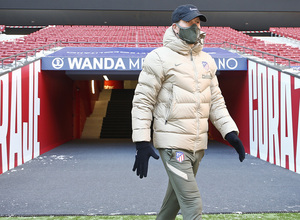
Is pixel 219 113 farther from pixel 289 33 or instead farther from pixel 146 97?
pixel 289 33

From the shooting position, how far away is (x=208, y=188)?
394 centimetres

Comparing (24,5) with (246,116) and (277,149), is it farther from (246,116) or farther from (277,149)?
(277,149)

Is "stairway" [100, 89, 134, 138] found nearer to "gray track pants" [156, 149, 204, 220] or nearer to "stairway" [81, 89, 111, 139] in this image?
"stairway" [81, 89, 111, 139]

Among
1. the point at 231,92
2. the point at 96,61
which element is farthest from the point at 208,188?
the point at 231,92

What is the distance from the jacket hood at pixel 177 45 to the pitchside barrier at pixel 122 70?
150 inches

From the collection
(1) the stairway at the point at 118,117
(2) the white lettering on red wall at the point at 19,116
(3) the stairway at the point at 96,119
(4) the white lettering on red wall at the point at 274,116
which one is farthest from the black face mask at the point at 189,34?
(3) the stairway at the point at 96,119

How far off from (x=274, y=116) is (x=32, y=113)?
4971 millimetres

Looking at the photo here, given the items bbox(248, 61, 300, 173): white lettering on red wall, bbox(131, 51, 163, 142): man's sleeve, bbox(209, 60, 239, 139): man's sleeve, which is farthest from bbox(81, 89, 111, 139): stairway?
bbox(131, 51, 163, 142): man's sleeve

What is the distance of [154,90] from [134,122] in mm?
213

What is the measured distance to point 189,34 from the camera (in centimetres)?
182

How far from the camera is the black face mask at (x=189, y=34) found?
181cm

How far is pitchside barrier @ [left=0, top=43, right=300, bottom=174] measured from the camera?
5.31 m

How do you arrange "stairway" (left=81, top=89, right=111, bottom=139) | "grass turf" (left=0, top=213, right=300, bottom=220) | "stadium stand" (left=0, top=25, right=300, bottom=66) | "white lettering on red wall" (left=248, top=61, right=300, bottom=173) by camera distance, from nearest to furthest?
1. "grass turf" (left=0, top=213, right=300, bottom=220)
2. "white lettering on red wall" (left=248, top=61, right=300, bottom=173)
3. "stadium stand" (left=0, top=25, right=300, bottom=66)
4. "stairway" (left=81, top=89, right=111, bottom=139)

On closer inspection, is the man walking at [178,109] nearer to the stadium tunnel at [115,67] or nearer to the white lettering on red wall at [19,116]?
the white lettering on red wall at [19,116]
